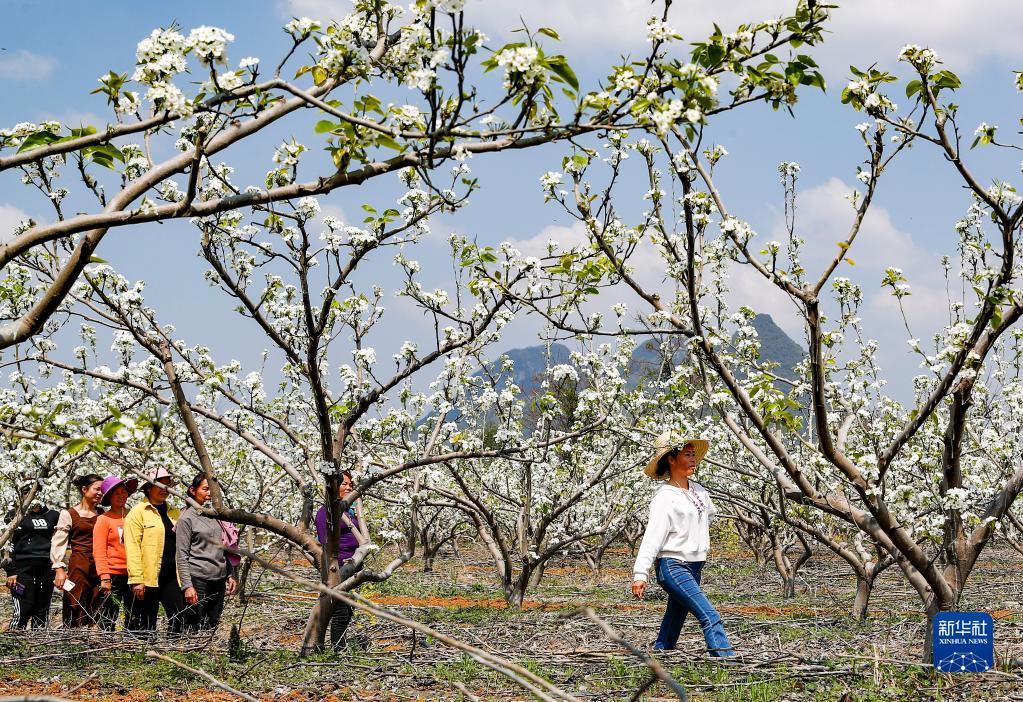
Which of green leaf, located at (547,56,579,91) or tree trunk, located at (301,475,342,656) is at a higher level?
green leaf, located at (547,56,579,91)

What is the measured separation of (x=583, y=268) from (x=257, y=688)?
355 centimetres

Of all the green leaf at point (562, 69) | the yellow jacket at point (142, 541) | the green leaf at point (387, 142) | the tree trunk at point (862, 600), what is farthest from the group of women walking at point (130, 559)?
the tree trunk at point (862, 600)

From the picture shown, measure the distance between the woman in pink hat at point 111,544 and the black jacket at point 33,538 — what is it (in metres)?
1.44

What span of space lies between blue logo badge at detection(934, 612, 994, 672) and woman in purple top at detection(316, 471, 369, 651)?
4.22 m

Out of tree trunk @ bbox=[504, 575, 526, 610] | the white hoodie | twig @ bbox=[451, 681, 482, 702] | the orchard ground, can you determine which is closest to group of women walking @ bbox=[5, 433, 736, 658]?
the white hoodie

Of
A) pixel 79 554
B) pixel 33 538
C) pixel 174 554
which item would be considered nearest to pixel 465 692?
pixel 174 554

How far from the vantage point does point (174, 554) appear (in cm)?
808

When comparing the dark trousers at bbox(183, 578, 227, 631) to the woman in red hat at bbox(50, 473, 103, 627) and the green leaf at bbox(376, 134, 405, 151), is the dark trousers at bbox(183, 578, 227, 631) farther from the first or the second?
the green leaf at bbox(376, 134, 405, 151)

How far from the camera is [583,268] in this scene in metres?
6.38

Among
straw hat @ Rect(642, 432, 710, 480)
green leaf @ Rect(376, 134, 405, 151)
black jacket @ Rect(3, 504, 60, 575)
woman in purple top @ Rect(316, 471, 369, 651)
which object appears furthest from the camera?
black jacket @ Rect(3, 504, 60, 575)

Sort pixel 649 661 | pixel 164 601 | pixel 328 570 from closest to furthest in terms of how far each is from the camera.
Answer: pixel 649 661, pixel 328 570, pixel 164 601

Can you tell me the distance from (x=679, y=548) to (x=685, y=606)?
0.38 metres

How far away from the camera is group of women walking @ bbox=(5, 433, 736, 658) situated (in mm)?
6180

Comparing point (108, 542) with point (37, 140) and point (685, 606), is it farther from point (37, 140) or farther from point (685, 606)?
point (37, 140)
